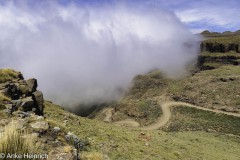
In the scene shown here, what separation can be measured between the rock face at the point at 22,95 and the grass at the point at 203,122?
4120 centimetres

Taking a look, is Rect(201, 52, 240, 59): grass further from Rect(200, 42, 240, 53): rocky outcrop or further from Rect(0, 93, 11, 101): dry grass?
Rect(0, 93, 11, 101): dry grass

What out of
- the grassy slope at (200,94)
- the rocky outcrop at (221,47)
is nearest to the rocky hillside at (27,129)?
the grassy slope at (200,94)

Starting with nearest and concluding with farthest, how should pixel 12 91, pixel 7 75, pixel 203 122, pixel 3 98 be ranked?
pixel 3 98
pixel 12 91
pixel 7 75
pixel 203 122

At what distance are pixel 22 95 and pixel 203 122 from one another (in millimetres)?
48179

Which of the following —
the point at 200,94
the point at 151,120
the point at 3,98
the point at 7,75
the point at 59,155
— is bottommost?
the point at 151,120

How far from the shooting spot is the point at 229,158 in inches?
1390

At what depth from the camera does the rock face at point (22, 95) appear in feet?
75.3

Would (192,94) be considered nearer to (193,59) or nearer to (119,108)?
(119,108)

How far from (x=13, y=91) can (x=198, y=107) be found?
59597 mm

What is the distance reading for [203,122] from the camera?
220 ft

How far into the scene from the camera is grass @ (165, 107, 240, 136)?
210ft

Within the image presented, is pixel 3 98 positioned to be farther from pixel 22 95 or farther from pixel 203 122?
pixel 203 122

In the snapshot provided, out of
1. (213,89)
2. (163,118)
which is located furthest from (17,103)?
(213,89)

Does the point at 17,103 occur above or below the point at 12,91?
below
